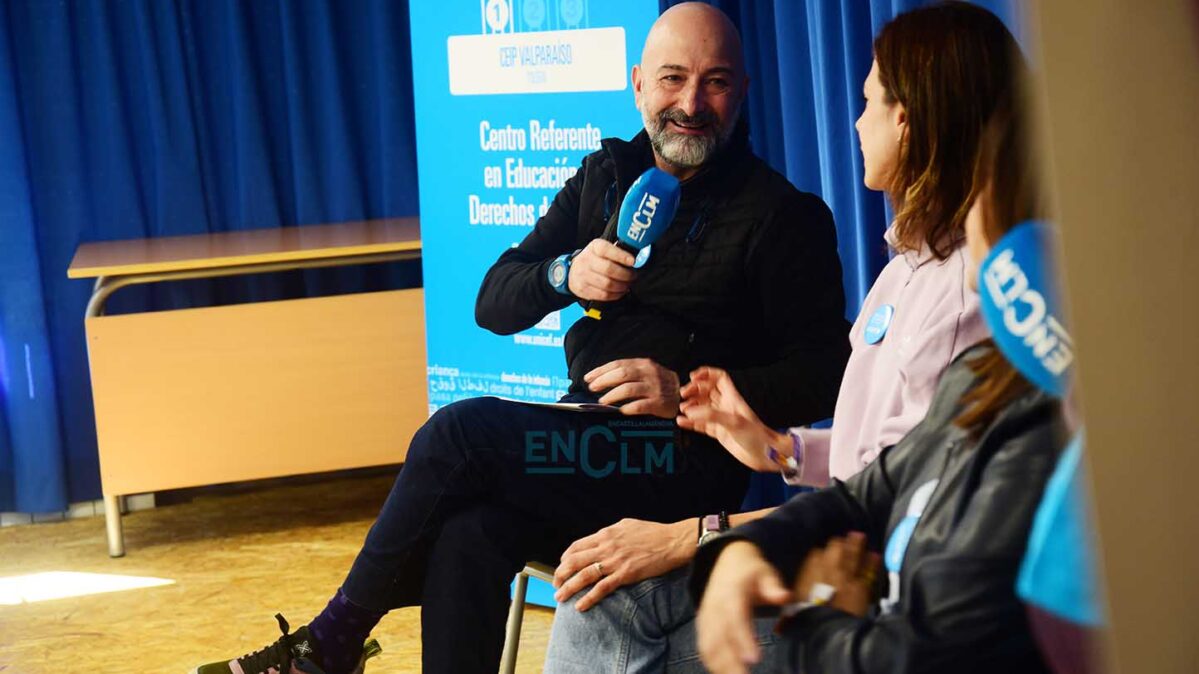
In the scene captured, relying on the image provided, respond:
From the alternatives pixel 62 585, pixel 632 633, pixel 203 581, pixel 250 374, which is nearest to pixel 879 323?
pixel 632 633

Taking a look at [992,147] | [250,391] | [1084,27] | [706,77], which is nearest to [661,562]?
[706,77]

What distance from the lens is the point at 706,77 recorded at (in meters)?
1.79

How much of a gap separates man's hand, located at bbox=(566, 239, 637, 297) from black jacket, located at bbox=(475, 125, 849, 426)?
0.02 metres

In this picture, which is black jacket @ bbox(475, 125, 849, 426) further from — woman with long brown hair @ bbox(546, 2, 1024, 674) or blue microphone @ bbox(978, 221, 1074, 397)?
blue microphone @ bbox(978, 221, 1074, 397)

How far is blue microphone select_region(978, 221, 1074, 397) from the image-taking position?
347 mm

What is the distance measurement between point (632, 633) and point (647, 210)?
0.58 metres

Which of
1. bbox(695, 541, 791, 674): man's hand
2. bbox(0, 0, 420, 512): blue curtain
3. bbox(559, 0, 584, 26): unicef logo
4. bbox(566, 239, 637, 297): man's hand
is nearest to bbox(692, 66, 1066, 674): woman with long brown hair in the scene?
bbox(695, 541, 791, 674): man's hand

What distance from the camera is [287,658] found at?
6.22ft

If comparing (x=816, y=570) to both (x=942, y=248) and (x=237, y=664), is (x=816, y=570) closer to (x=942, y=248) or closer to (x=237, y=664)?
(x=942, y=248)

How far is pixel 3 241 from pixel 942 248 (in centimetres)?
355

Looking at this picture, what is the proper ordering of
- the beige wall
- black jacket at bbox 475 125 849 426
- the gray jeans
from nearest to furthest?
the beige wall < the gray jeans < black jacket at bbox 475 125 849 426

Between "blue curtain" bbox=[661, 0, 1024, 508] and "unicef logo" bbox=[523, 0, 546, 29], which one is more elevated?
"unicef logo" bbox=[523, 0, 546, 29]

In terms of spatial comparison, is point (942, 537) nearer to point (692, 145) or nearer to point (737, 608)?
point (737, 608)

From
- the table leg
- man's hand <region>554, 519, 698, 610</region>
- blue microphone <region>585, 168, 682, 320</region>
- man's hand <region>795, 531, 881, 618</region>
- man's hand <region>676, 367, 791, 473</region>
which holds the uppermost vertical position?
blue microphone <region>585, 168, 682, 320</region>
